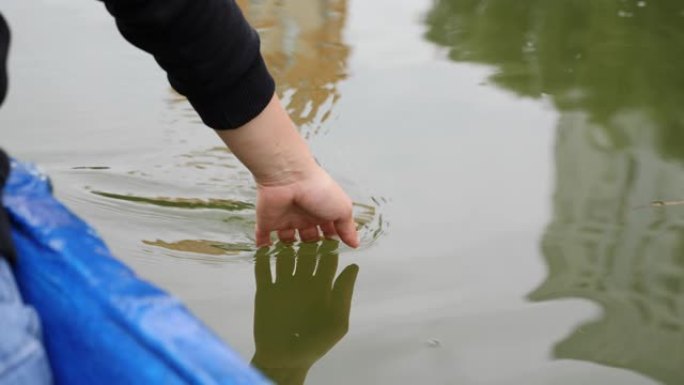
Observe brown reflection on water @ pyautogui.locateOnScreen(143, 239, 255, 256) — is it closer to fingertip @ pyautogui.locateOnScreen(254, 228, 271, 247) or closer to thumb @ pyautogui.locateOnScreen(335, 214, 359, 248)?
fingertip @ pyautogui.locateOnScreen(254, 228, 271, 247)

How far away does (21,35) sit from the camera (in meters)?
2.97

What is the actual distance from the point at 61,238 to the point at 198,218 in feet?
3.62

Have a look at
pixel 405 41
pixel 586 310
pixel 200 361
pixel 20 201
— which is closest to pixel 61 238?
pixel 20 201

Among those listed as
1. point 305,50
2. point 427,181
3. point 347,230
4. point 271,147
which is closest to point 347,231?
point 347,230

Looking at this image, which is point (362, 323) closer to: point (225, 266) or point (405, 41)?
point (225, 266)

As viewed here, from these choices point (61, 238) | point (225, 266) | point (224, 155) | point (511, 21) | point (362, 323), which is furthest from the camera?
point (511, 21)

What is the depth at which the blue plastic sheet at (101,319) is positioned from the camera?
30.0 inches

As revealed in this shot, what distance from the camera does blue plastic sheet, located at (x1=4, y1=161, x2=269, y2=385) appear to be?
0.76 meters

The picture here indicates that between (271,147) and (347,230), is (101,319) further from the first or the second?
(347,230)

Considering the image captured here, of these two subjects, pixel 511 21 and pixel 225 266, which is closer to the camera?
pixel 225 266

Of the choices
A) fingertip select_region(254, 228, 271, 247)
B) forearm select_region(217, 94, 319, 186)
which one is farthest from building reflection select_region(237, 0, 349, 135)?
forearm select_region(217, 94, 319, 186)

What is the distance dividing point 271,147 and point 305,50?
6.03 ft

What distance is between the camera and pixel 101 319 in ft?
2.62

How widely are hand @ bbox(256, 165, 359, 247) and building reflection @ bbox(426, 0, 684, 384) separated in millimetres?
369
